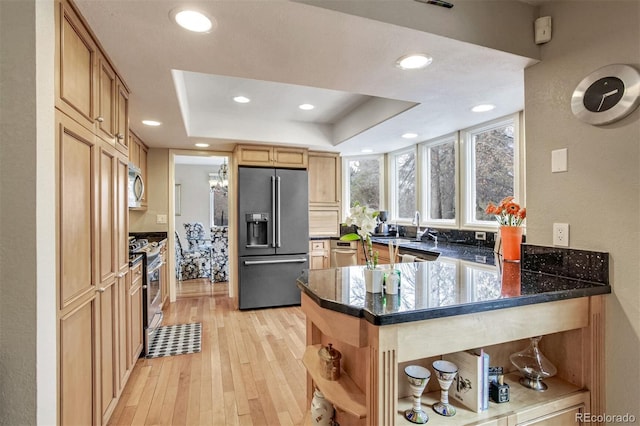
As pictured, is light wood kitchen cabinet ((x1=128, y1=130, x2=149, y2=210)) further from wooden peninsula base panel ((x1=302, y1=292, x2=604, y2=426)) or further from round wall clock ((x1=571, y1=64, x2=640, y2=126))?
round wall clock ((x1=571, y1=64, x2=640, y2=126))

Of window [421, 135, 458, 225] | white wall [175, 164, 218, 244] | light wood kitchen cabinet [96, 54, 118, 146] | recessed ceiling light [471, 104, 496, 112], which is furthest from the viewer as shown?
white wall [175, 164, 218, 244]

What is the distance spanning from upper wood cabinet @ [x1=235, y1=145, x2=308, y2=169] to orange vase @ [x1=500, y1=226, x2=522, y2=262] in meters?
2.70

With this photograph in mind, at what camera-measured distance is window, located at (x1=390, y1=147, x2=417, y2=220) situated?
14.8ft

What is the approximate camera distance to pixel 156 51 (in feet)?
5.49

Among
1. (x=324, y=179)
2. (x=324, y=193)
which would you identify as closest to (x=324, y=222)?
(x=324, y=193)

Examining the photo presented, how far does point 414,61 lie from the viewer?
180 cm

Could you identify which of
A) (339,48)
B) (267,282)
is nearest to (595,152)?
(339,48)

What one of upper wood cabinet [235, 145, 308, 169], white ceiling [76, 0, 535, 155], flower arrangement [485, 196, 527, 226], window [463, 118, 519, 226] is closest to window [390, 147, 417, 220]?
window [463, 118, 519, 226]

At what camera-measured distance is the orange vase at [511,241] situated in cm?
217

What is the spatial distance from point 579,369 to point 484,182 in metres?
2.20

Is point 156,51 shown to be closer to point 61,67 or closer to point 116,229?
point 61,67

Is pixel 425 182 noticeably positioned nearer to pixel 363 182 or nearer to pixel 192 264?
pixel 363 182

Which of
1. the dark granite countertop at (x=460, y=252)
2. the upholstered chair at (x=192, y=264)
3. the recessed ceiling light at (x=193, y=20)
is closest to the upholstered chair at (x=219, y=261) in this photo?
the upholstered chair at (x=192, y=264)

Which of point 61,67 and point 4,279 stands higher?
point 61,67
